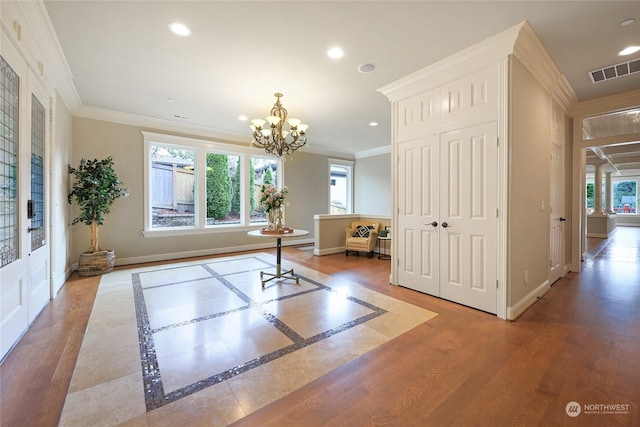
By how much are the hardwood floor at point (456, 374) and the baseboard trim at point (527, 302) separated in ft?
0.25

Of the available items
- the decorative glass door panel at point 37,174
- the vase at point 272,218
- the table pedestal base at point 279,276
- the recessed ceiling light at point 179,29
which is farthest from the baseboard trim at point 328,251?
the recessed ceiling light at point 179,29

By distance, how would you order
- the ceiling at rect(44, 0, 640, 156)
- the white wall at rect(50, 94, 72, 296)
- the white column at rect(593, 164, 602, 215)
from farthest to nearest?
the white column at rect(593, 164, 602, 215)
the white wall at rect(50, 94, 72, 296)
the ceiling at rect(44, 0, 640, 156)

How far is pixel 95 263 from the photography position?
14.3 ft

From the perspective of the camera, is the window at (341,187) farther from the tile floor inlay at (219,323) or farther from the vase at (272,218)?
the tile floor inlay at (219,323)

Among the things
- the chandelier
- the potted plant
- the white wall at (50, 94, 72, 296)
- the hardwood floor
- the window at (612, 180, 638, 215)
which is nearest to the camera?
the hardwood floor

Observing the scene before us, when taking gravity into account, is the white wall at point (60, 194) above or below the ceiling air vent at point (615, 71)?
below

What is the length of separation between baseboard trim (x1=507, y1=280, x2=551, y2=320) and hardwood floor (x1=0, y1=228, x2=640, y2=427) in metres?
0.08

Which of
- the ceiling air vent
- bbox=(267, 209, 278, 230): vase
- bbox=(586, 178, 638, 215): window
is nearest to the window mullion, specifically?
bbox=(267, 209, 278, 230): vase

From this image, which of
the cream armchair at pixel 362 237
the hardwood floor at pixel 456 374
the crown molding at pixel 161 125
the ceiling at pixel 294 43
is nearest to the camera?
the hardwood floor at pixel 456 374

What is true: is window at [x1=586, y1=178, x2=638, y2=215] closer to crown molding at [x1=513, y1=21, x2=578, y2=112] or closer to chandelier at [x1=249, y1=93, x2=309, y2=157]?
crown molding at [x1=513, y1=21, x2=578, y2=112]

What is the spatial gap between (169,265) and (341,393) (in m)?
4.53

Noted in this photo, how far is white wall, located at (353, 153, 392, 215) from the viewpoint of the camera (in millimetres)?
8125

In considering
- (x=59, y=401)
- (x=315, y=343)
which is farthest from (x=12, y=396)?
(x=315, y=343)

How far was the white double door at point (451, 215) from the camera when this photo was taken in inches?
113
